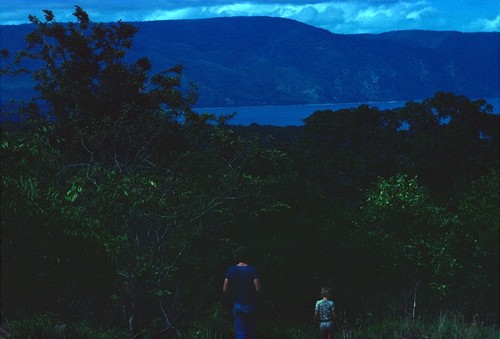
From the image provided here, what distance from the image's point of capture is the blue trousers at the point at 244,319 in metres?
11.1

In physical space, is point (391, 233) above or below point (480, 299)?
above

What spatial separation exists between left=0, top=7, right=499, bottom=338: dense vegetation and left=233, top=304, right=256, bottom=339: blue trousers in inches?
76.7

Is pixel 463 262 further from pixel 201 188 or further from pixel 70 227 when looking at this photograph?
pixel 70 227

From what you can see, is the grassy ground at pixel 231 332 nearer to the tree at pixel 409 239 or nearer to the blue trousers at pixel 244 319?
the blue trousers at pixel 244 319

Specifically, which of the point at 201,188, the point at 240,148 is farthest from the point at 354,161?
the point at 201,188

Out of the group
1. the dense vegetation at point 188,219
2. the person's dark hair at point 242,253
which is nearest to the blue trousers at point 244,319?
the person's dark hair at point 242,253

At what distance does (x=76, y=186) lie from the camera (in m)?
11.1

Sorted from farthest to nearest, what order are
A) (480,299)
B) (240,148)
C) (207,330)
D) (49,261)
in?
(480,299) < (240,148) < (207,330) < (49,261)

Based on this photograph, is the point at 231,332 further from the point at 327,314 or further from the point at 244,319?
the point at 244,319

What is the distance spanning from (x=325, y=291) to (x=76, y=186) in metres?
4.21

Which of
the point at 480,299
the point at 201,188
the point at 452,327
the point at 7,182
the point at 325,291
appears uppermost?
the point at 7,182

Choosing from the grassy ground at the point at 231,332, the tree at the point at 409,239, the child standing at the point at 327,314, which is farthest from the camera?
the tree at the point at 409,239

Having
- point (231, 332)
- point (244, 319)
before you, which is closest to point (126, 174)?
point (231, 332)

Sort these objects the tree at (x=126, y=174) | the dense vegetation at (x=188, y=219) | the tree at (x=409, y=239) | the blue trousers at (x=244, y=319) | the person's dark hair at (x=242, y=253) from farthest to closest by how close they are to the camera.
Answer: the tree at (x=409, y=239)
the blue trousers at (x=244, y=319)
the person's dark hair at (x=242, y=253)
the tree at (x=126, y=174)
the dense vegetation at (x=188, y=219)
